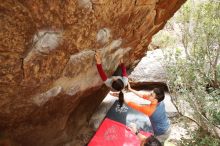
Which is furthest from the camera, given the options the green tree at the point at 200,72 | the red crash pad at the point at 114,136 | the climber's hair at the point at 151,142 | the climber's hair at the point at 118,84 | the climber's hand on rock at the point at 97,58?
the green tree at the point at 200,72

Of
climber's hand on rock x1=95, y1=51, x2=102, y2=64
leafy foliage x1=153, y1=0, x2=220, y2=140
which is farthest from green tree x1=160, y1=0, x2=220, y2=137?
climber's hand on rock x1=95, y1=51, x2=102, y2=64

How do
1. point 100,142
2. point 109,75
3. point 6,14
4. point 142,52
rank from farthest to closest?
1. point 142,52
2. point 109,75
3. point 100,142
4. point 6,14

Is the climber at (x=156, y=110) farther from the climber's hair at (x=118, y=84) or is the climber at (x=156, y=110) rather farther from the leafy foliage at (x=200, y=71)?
the leafy foliage at (x=200, y=71)

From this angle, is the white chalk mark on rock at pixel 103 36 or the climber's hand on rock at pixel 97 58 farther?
the climber's hand on rock at pixel 97 58

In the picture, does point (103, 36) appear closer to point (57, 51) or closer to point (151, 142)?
point (57, 51)

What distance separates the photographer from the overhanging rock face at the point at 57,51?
538cm

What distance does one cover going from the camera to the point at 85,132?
1004 centimetres

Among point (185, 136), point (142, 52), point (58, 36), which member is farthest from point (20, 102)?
point (185, 136)

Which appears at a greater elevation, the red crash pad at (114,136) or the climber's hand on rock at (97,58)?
the climber's hand on rock at (97,58)

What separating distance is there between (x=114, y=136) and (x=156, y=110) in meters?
1.21

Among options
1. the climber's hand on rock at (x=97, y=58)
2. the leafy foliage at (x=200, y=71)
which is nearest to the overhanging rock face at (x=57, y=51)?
the climber's hand on rock at (x=97, y=58)

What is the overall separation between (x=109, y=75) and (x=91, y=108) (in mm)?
2037

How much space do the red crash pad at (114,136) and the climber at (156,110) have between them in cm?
58

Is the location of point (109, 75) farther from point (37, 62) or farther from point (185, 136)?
point (185, 136)
